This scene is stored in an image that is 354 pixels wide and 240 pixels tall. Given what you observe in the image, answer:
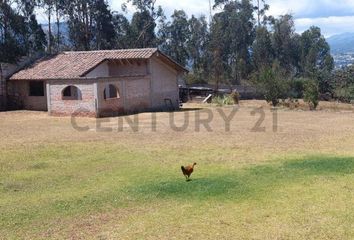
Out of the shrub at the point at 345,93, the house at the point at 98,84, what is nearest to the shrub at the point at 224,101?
the house at the point at 98,84

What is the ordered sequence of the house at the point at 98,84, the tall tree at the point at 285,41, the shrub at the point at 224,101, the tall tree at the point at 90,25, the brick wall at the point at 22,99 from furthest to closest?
the tall tree at the point at 285,41, the tall tree at the point at 90,25, the shrub at the point at 224,101, the brick wall at the point at 22,99, the house at the point at 98,84

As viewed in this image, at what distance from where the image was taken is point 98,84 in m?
26.4

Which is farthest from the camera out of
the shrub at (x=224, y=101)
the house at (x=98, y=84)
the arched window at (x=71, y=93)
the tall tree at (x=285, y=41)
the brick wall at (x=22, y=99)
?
the tall tree at (x=285, y=41)

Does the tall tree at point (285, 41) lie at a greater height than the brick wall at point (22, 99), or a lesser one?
greater

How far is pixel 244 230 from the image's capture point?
7.65m

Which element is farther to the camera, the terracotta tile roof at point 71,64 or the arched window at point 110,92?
the arched window at point 110,92

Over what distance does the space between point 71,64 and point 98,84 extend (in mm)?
5161

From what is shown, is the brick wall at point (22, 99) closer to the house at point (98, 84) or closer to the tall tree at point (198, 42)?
the house at point (98, 84)

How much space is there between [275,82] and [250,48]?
114 ft

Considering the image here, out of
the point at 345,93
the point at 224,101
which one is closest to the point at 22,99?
the point at 224,101

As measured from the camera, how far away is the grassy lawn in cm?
784

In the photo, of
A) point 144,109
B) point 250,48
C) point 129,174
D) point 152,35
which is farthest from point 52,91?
point 250,48

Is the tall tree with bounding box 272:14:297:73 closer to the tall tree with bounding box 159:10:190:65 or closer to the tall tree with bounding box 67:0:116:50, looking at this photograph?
the tall tree with bounding box 159:10:190:65

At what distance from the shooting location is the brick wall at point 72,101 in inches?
1046
